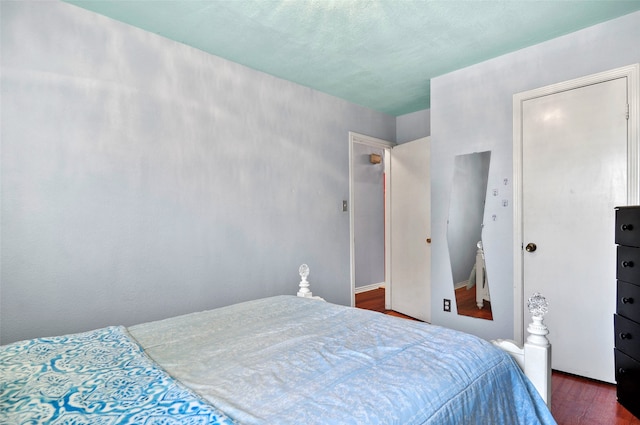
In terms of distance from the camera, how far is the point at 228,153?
290 cm

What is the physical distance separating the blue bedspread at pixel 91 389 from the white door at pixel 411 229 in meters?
3.16

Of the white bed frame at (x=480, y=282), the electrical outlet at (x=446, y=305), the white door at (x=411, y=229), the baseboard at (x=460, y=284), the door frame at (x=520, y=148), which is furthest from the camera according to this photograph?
the white door at (x=411, y=229)

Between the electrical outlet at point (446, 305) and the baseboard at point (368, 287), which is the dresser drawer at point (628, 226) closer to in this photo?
the electrical outlet at point (446, 305)

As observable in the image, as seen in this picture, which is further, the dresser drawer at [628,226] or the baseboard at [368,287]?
the baseboard at [368,287]

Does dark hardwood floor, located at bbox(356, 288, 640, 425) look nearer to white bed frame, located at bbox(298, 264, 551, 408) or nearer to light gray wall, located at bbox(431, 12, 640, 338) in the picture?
light gray wall, located at bbox(431, 12, 640, 338)

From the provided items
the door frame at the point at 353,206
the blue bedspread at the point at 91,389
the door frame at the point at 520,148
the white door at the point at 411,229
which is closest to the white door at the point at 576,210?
the door frame at the point at 520,148

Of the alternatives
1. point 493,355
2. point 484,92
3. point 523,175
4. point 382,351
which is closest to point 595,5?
point 484,92

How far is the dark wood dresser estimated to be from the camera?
6.48 ft

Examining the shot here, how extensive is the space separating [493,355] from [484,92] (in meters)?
2.41

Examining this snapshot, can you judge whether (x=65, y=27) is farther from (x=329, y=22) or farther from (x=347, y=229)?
(x=347, y=229)

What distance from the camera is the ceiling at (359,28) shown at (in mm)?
2139

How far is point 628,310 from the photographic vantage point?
2.06m

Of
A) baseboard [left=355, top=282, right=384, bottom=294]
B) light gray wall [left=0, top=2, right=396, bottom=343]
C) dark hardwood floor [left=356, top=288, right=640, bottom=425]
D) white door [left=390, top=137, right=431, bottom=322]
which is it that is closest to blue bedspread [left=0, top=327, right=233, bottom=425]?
light gray wall [left=0, top=2, right=396, bottom=343]

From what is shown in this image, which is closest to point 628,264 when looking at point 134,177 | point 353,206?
point 353,206
